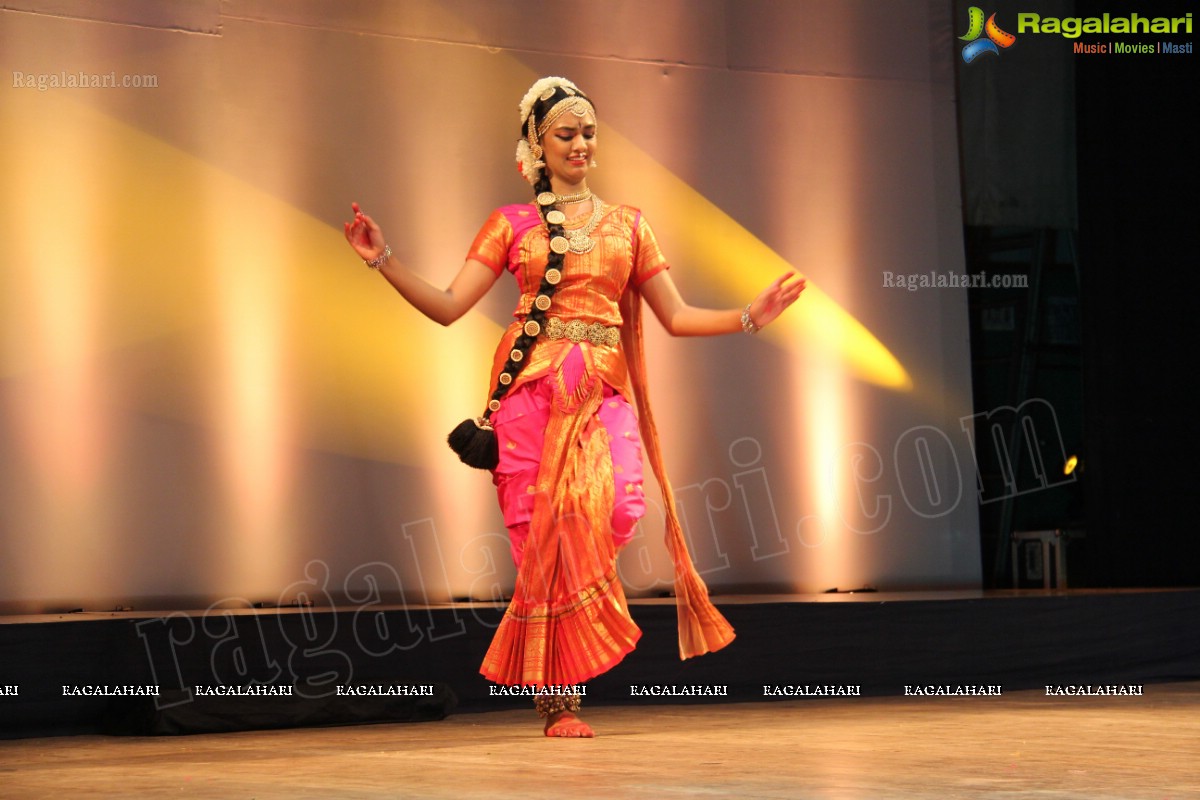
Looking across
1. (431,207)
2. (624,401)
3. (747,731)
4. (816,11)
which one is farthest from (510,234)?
(816,11)

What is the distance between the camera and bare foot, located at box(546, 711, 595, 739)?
11.4 ft

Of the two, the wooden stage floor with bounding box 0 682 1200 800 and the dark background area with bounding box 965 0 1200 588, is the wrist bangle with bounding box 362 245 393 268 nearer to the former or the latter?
A: the wooden stage floor with bounding box 0 682 1200 800

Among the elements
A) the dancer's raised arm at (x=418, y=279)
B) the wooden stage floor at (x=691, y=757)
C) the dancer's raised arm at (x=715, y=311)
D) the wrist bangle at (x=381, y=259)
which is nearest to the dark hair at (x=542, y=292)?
the dancer's raised arm at (x=418, y=279)

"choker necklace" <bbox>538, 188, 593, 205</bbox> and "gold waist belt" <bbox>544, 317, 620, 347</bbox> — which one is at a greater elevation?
"choker necklace" <bbox>538, 188, 593, 205</bbox>

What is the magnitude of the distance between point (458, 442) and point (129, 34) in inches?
84.6

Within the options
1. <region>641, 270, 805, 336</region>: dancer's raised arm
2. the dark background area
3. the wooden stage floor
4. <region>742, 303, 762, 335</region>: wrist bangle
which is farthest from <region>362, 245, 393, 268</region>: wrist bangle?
the dark background area

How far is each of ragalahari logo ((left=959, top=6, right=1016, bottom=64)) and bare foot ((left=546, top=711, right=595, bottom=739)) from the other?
3711 millimetres

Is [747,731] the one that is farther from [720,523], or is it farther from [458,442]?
[720,523]

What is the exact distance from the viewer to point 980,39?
6.15m

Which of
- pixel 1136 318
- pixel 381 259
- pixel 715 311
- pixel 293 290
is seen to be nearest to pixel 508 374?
pixel 381 259

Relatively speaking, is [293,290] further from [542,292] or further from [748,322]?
[748,322]

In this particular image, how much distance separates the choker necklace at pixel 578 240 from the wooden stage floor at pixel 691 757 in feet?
3.77

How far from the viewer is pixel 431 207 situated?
17.2ft

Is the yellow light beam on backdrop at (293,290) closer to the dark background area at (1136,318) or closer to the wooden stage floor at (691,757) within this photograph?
the wooden stage floor at (691,757)
